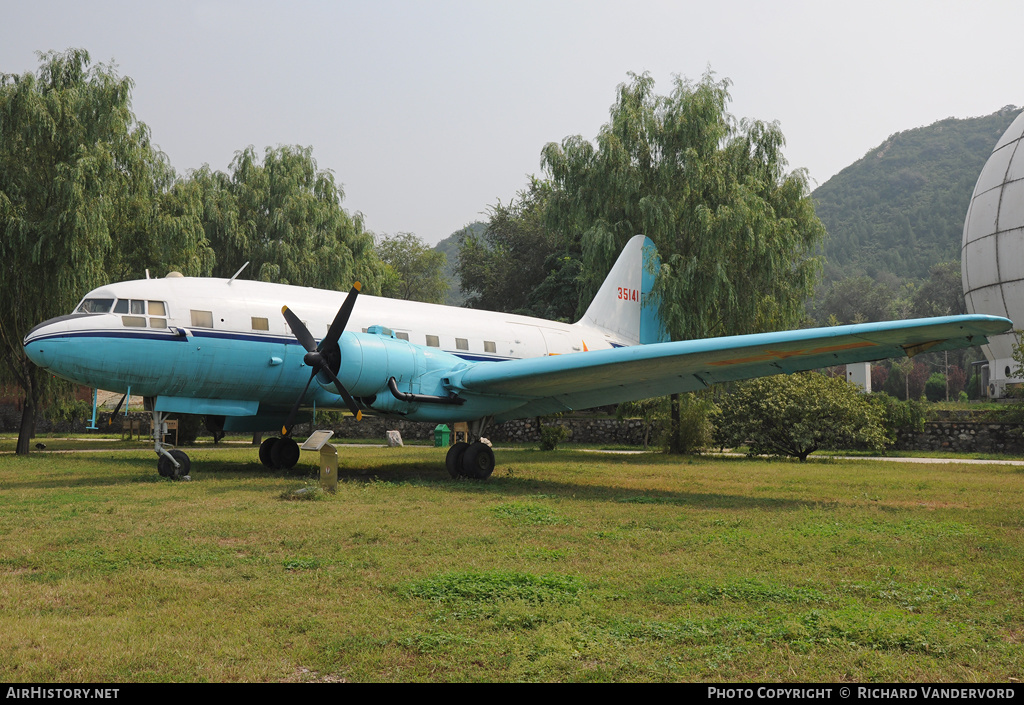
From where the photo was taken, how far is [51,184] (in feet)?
71.3

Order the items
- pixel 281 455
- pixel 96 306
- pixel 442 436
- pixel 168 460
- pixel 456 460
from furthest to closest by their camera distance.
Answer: pixel 442 436
pixel 281 455
pixel 456 460
pixel 168 460
pixel 96 306

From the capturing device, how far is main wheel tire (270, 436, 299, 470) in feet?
57.0

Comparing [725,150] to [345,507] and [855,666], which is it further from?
[855,666]

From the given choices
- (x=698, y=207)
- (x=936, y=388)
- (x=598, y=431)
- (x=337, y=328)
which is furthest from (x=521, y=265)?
(x=936, y=388)

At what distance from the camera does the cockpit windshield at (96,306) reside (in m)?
14.0

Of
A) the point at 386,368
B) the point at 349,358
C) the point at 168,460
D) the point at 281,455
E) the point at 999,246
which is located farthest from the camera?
the point at 999,246

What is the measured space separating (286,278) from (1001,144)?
38264mm

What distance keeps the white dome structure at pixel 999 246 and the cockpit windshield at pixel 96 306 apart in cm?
3788

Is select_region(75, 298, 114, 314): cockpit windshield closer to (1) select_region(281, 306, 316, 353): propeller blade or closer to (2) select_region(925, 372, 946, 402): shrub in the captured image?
(1) select_region(281, 306, 316, 353): propeller blade

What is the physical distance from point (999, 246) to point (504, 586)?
128 ft

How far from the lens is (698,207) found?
24.0 metres

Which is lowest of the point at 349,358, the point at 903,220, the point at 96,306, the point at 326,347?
the point at 349,358

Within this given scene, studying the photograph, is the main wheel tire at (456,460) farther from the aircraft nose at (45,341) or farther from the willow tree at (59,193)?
the willow tree at (59,193)

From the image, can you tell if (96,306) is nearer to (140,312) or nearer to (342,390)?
(140,312)
